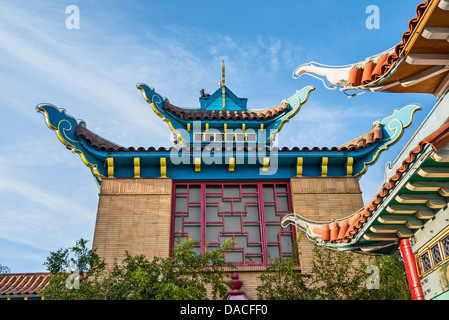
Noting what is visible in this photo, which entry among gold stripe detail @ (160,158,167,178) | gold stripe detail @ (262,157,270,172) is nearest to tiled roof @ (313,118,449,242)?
gold stripe detail @ (262,157,270,172)

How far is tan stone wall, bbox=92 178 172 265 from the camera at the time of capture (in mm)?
12211

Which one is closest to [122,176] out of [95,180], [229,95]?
[95,180]

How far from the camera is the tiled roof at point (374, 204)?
20.4ft

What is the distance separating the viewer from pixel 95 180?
46.5 ft

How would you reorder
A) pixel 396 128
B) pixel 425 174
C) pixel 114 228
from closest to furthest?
pixel 425 174, pixel 114 228, pixel 396 128

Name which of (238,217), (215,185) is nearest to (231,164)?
(215,185)

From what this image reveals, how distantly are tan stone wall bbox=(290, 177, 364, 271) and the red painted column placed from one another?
3.94m

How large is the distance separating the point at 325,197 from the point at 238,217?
8.36 ft

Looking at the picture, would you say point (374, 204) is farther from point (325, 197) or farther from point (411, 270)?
point (325, 197)

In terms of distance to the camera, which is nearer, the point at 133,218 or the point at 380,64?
the point at 380,64

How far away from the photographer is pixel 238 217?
42.9 ft
